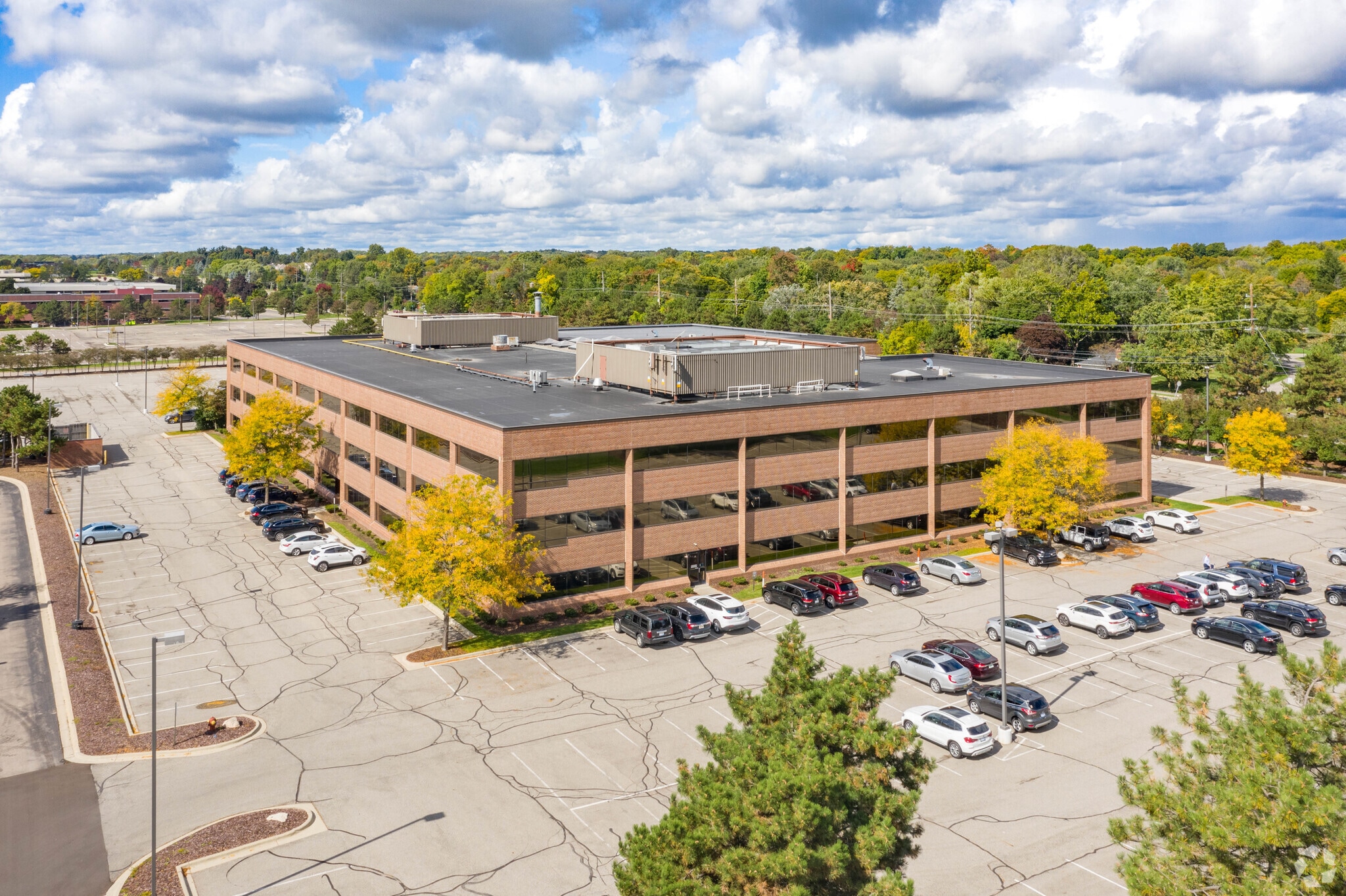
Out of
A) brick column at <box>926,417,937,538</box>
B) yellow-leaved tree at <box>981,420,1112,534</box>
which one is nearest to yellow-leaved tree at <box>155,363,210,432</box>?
brick column at <box>926,417,937,538</box>

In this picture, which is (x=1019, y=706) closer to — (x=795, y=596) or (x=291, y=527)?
(x=795, y=596)

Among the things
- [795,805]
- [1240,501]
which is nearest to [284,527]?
[795,805]

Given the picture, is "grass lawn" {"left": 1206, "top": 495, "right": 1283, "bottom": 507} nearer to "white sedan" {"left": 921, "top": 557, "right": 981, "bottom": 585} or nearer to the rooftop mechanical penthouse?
the rooftop mechanical penthouse

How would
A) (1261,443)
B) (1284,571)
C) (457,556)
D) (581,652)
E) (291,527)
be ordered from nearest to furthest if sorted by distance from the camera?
(457,556) < (581,652) < (1284,571) < (291,527) < (1261,443)

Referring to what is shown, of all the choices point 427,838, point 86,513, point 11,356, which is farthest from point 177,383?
point 427,838

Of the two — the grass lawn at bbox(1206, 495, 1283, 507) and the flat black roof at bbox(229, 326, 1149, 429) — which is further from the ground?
the flat black roof at bbox(229, 326, 1149, 429)

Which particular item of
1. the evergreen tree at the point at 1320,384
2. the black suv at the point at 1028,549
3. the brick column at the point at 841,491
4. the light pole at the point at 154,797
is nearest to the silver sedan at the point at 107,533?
the light pole at the point at 154,797
